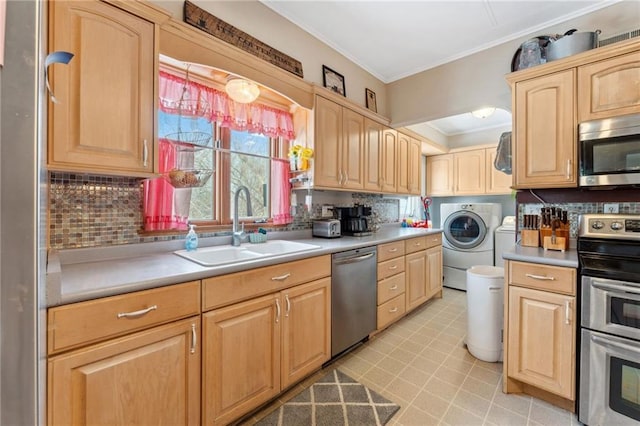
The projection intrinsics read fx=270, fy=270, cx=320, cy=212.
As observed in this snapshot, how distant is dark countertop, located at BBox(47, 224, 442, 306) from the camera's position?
3.12 ft

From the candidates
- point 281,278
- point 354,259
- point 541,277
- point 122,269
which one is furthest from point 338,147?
point 122,269

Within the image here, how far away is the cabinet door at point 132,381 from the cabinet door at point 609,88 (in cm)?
270

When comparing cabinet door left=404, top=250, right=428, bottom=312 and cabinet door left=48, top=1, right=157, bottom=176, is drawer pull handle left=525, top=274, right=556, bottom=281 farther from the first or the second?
cabinet door left=48, top=1, right=157, bottom=176

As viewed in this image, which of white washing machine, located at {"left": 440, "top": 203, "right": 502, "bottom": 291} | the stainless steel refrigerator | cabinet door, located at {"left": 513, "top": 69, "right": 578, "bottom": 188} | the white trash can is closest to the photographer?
the stainless steel refrigerator

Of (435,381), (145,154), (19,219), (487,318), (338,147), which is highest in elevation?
(338,147)

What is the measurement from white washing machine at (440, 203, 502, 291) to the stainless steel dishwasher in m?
2.18

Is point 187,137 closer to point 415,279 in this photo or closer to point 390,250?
point 390,250

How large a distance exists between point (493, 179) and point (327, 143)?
10.4ft

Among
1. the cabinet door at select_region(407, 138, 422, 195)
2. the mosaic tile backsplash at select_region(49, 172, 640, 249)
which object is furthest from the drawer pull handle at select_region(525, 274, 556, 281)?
the cabinet door at select_region(407, 138, 422, 195)

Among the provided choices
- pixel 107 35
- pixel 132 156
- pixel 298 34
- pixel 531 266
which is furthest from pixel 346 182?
pixel 107 35

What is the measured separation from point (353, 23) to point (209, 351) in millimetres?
2646

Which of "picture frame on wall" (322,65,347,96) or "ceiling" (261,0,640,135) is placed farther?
"picture frame on wall" (322,65,347,96)

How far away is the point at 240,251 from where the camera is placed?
6.26 feet

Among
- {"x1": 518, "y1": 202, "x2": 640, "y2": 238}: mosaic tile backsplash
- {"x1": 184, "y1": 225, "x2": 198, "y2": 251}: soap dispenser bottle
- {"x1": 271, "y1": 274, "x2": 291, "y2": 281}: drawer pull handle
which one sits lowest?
{"x1": 271, "y1": 274, "x2": 291, "y2": 281}: drawer pull handle
